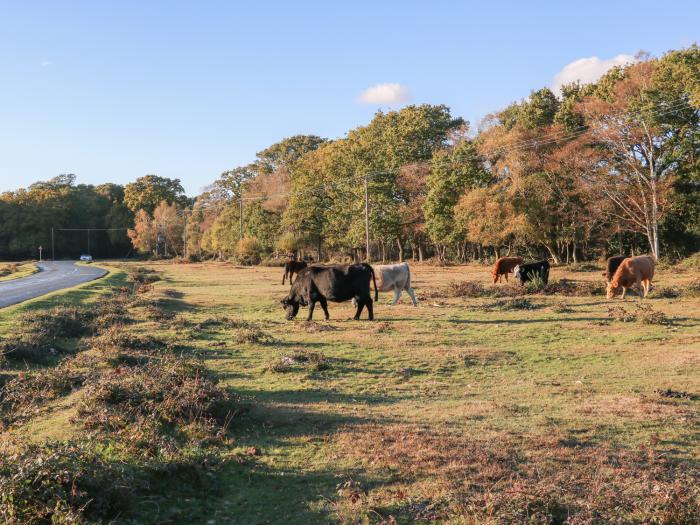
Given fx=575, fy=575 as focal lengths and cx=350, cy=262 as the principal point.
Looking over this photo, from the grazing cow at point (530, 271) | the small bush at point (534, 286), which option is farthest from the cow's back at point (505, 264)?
the small bush at point (534, 286)

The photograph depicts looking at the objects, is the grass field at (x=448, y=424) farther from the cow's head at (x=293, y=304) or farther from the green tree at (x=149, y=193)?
the green tree at (x=149, y=193)

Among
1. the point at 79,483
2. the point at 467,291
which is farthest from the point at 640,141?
the point at 79,483

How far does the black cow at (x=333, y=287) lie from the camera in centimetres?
1714

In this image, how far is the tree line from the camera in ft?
122

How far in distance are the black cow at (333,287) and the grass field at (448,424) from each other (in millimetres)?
1904

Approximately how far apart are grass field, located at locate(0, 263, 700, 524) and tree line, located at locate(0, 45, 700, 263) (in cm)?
2487

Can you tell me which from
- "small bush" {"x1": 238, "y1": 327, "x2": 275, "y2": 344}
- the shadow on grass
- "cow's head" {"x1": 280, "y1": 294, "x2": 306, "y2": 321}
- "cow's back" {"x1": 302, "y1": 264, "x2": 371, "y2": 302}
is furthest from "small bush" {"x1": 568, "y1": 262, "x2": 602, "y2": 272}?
"small bush" {"x1": 238, "y1": 327, "x2": 275, "y2": 344}

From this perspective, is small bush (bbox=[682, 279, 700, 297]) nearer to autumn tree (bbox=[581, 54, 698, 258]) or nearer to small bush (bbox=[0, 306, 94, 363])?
autumn tree (bbox=[581, 54, 698, 258])

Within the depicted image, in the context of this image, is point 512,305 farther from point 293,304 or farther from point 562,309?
point 293,304

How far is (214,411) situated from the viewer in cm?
761

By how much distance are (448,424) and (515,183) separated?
37.9 m

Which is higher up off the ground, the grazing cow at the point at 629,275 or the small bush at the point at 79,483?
the grazing cow at the point at 629,275

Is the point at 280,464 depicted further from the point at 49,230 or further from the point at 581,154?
the point at 49,230

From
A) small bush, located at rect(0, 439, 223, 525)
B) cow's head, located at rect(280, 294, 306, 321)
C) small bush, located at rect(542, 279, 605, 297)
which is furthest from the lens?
small bush, located at rect(542, 279, 605, 297)
